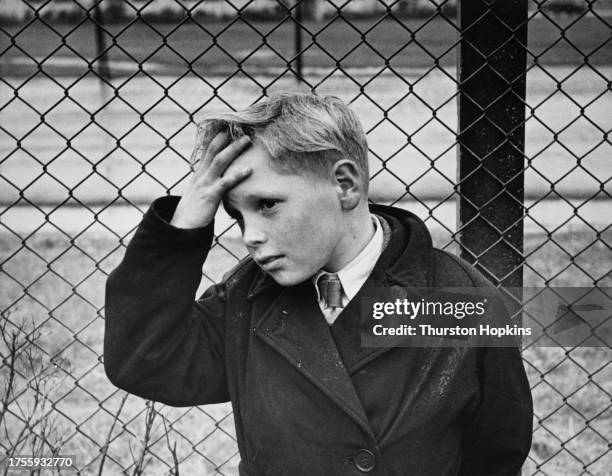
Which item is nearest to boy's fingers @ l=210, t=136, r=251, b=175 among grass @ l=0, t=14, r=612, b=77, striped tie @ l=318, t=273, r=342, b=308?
striped tie @ l=318, t=273, r=342, b=308

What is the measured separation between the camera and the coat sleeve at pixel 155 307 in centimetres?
162

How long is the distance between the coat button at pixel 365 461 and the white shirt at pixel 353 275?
0.98 ft

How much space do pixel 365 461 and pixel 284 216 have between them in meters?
0.57

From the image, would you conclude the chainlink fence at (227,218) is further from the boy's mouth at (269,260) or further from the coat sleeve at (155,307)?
the boy's mouth at (269,260)

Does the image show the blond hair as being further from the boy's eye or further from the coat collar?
the coat collar

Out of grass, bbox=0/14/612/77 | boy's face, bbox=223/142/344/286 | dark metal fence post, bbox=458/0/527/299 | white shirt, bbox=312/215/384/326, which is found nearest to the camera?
boy's face, bbox=223/142/344/286

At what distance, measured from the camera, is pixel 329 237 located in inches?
62.9

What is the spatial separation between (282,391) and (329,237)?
38 cm

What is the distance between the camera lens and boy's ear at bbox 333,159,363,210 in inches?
63.4

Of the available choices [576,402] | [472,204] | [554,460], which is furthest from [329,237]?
[576,402]

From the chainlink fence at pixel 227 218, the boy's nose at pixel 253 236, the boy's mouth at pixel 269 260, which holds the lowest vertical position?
the chainlink fence at pixel 227 218

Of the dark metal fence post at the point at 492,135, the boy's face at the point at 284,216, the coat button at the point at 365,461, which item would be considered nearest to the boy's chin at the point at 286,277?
the boy's face at the point at 284,216

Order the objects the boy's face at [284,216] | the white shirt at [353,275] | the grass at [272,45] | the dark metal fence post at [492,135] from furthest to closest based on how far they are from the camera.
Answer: the grass at [272,45] → the dark metal fence post at [492,135] → the white shirt at [353,275] → the boy's face at [284,216]

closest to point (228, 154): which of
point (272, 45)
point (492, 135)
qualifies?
point (492, 135)
